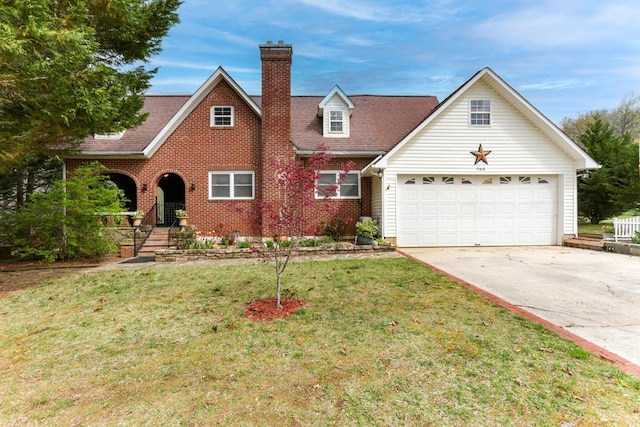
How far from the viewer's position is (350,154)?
1466cm

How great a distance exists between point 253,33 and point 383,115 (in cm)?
776

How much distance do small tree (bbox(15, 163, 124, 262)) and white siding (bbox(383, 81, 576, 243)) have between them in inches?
489

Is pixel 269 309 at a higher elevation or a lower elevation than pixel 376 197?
lower

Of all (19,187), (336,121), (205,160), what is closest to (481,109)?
(336,121)

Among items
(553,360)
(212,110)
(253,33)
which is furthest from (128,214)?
(553,360)

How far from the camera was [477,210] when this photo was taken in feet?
43.3

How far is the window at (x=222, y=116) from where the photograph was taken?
14.9 metres

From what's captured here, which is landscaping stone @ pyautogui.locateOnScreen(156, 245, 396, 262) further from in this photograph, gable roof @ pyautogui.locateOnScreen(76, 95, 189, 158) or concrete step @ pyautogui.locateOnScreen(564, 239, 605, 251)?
concrete step @ pyautogui.locateOnScreen(564, 239, 605, 251)

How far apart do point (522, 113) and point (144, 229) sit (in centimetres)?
1652

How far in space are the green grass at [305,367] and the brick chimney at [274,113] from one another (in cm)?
877

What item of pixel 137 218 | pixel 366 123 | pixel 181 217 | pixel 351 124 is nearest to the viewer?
pixel 137 218

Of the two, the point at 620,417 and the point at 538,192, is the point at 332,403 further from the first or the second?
the point at 538,192

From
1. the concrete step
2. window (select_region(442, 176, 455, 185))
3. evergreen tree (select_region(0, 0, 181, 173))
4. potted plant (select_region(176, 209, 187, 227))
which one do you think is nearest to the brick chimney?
potted plant (select_region(176, 209, 187, 227))

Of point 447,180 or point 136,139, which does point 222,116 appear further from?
point 447,180
